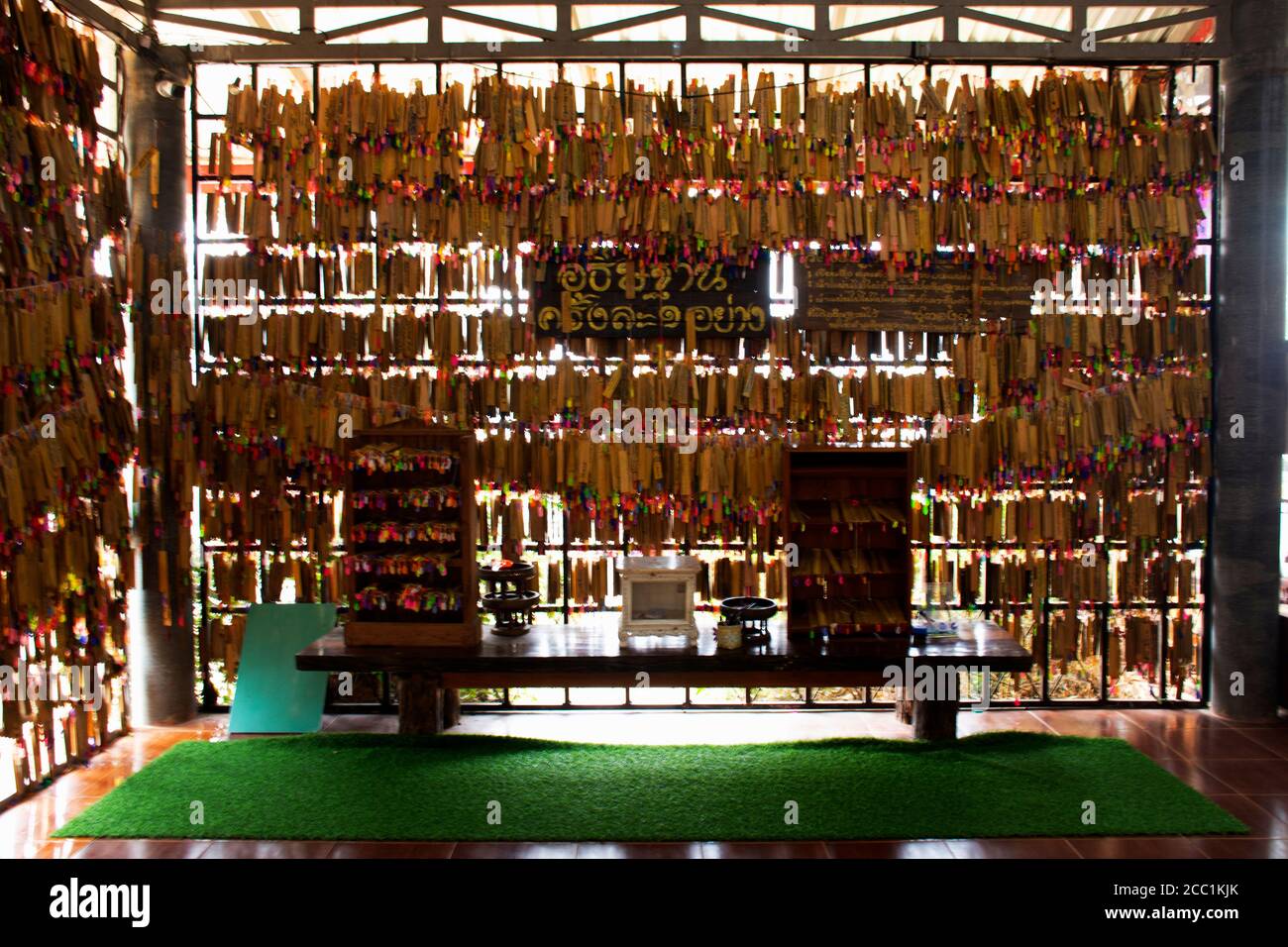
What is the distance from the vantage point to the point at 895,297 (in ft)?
17.9

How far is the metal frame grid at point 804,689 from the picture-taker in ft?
18.0

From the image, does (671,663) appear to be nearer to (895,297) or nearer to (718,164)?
A: (895,297)

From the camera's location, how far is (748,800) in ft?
14.3

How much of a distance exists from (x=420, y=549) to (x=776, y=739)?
2.19 metres

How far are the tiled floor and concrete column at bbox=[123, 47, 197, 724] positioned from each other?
252mm

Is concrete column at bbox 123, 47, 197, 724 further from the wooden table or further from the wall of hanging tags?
the wooden table

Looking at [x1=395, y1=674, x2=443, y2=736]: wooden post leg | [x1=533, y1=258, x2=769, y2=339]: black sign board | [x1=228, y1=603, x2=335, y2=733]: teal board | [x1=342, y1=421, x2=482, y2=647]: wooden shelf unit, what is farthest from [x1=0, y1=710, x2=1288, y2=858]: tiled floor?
[x1=533, y1=258, x2=769, y2=339]: black sign board

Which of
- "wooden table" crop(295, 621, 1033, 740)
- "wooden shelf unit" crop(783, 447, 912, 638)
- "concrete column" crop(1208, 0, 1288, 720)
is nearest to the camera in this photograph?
"wooden table" crop(295, 621, 1033, 740)

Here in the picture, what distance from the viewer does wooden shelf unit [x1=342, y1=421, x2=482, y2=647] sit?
15.7ft

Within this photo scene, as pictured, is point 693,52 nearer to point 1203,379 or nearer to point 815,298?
point 815,298

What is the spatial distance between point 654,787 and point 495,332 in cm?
261

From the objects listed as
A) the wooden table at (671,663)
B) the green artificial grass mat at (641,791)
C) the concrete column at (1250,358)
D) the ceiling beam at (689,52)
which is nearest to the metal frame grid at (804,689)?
the ceiling beam at (689,52)

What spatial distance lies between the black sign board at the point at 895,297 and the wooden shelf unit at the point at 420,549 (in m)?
2.12

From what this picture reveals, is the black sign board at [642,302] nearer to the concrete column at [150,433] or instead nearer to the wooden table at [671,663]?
the wooden table at [671,663]
